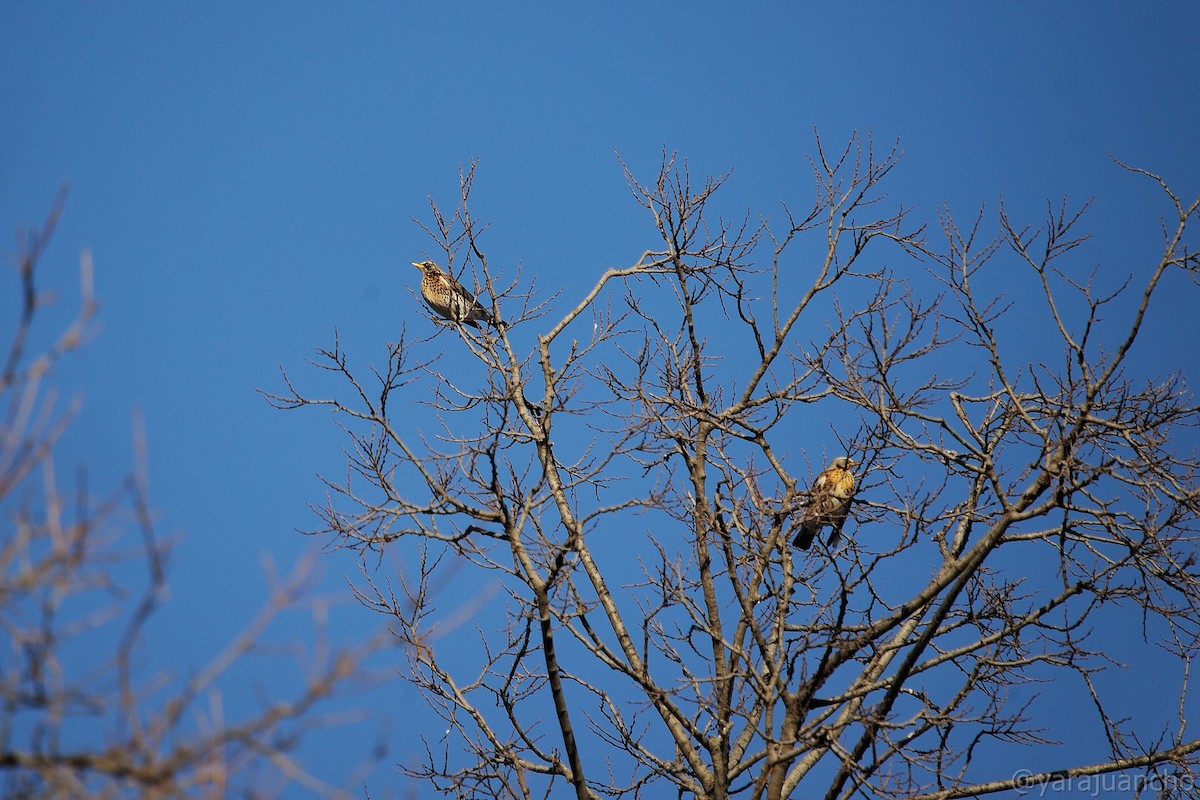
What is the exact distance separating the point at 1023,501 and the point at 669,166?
2733mm

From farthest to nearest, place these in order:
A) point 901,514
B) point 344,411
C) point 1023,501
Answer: point 344,411 → point 901,514 → point 1023,501

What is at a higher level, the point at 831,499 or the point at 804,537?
the point at 804,537

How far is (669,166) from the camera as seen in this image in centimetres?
663

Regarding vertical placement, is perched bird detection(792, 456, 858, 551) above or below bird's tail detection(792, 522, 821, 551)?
below

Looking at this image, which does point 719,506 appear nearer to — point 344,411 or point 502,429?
point 502,429

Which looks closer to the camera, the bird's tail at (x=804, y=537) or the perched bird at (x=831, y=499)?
the perched bird at (x=831, y=499)

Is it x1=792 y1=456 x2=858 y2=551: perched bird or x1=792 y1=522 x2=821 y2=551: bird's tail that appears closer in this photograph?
x1=792 y1=456 x2=858 y2=551: perched bird

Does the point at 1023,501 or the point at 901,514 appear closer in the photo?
the point at 1023,501

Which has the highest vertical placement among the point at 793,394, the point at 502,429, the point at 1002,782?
the point at 793,394

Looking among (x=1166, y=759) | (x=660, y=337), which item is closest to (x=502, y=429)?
(x=660, y=337)

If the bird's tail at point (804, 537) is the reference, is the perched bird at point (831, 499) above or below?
below

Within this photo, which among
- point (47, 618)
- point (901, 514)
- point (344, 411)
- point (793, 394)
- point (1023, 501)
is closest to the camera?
point (47, 618)

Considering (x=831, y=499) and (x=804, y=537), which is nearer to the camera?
(x=831, y=499)

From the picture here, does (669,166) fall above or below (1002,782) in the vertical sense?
above
